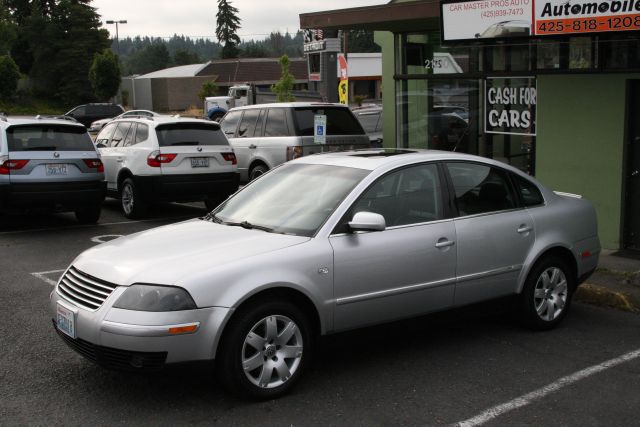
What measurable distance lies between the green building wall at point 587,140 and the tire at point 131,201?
254 inches

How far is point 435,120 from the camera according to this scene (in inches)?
473

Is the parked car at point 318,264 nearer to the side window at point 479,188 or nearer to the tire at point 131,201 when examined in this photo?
the side window at point 479,188

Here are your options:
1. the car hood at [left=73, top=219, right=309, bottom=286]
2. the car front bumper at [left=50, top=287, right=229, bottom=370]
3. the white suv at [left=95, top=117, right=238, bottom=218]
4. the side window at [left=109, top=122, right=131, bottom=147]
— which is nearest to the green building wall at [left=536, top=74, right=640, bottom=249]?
the white suv at [left=95, top=117, right=238, bottom=218]

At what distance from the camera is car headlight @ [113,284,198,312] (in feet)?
14.9

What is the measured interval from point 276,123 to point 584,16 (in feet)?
21.0

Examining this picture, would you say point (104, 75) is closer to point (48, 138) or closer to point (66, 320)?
point (48, 138)

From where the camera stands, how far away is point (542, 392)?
504cm

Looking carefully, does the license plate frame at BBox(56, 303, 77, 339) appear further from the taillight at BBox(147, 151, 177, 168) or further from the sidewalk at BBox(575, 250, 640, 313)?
the taillight at BBox(147, 151, 177, 168)

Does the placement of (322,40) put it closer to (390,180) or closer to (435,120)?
(435,120)

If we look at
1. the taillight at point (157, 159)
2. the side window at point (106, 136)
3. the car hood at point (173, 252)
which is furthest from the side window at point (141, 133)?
the car hood at point (173, 252)

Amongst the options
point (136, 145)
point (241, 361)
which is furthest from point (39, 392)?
point (136, 145)

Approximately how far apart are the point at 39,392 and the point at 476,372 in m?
3.04

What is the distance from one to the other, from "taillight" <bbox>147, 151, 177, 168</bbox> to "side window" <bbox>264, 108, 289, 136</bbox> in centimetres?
208

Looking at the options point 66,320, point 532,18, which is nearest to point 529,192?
point 532,18
